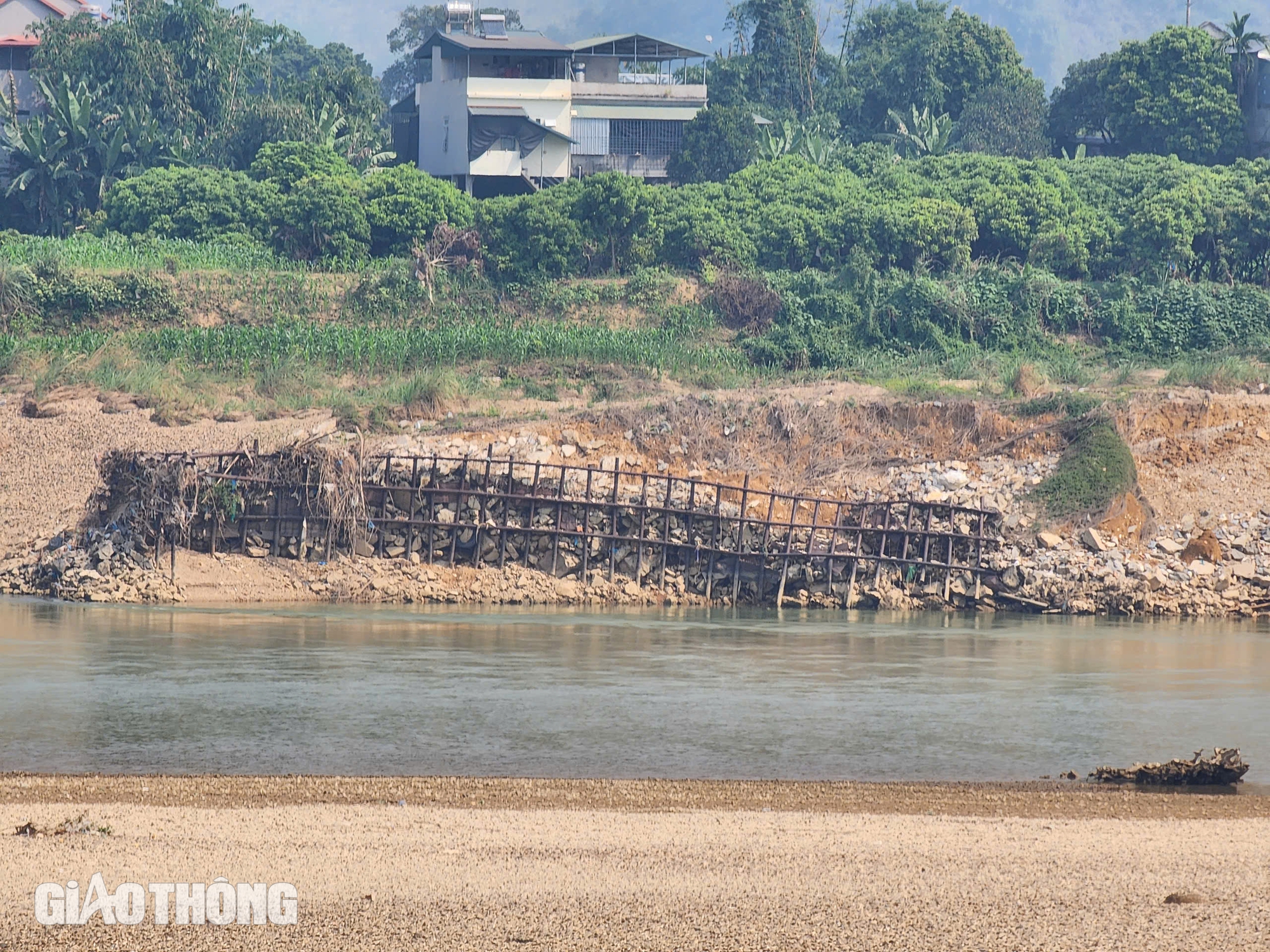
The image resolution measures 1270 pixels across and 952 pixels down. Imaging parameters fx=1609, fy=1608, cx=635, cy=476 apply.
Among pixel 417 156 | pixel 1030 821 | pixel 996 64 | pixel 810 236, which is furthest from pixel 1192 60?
pixel 1030 821

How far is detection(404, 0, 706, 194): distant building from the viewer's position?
178ft

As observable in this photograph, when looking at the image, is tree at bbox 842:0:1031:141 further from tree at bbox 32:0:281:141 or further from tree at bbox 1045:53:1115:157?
tree at bbox 32:0:281:141

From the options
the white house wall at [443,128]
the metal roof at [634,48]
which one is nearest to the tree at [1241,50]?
the metal roof at [634,48]

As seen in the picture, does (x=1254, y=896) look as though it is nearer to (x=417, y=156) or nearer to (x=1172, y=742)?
(x=1172, y=742)

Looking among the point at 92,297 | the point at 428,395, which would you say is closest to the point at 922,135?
the point at 92,297

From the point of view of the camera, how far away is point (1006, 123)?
5938 centimetres

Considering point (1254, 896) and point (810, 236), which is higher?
point (810, 236)

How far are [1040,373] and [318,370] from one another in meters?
16.0

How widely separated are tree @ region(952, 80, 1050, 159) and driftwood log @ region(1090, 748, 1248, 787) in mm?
45416

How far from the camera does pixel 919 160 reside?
49688mm

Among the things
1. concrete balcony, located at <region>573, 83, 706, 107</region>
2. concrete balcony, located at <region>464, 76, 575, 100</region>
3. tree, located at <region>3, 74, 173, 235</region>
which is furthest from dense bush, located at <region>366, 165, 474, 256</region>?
concrete balcony, located at <region>573, 83, 706, 107</region>

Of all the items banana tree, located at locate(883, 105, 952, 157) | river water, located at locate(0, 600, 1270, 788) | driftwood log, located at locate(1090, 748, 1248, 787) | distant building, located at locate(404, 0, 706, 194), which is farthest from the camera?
banana tree, located at locate(883, 105, 952, 157)

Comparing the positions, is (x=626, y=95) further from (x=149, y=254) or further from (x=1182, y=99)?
(x=149, y=254)

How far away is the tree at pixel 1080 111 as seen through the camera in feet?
195
